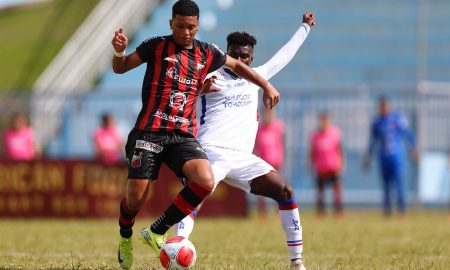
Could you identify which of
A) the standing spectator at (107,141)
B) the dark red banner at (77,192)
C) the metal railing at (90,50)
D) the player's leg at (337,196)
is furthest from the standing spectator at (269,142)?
the metal railing at (90,50)

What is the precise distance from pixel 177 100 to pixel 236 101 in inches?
42.5

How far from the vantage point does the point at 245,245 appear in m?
12.4

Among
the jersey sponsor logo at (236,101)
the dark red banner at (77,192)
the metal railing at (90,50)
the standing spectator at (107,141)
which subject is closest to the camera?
the jersey sponsor logo at (236,101)

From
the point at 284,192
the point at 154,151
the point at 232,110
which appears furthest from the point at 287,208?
the point at 154,151

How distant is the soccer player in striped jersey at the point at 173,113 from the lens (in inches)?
333

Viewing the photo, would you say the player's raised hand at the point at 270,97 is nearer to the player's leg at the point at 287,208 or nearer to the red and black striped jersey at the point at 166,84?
the red and black striped jersey at the point at 166,84

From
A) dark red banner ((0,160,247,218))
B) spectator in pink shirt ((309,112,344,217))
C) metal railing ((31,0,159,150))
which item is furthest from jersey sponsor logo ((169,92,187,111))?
metal railing ((31,0,159,150))

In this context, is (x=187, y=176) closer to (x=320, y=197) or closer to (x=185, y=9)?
(x=185, y=9)

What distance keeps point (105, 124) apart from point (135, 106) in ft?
12.2

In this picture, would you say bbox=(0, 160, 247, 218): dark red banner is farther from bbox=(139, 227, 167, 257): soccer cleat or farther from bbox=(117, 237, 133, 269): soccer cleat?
bbox=(139, 227, 167, 257): soccer cleat

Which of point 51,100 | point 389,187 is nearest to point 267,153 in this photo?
point 389,187

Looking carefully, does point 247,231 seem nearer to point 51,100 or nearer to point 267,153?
point 267,153

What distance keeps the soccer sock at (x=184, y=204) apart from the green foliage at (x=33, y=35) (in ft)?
75.8

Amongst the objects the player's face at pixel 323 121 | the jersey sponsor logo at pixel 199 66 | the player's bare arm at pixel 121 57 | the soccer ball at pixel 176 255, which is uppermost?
the player's bare arm at pixel 121 57
